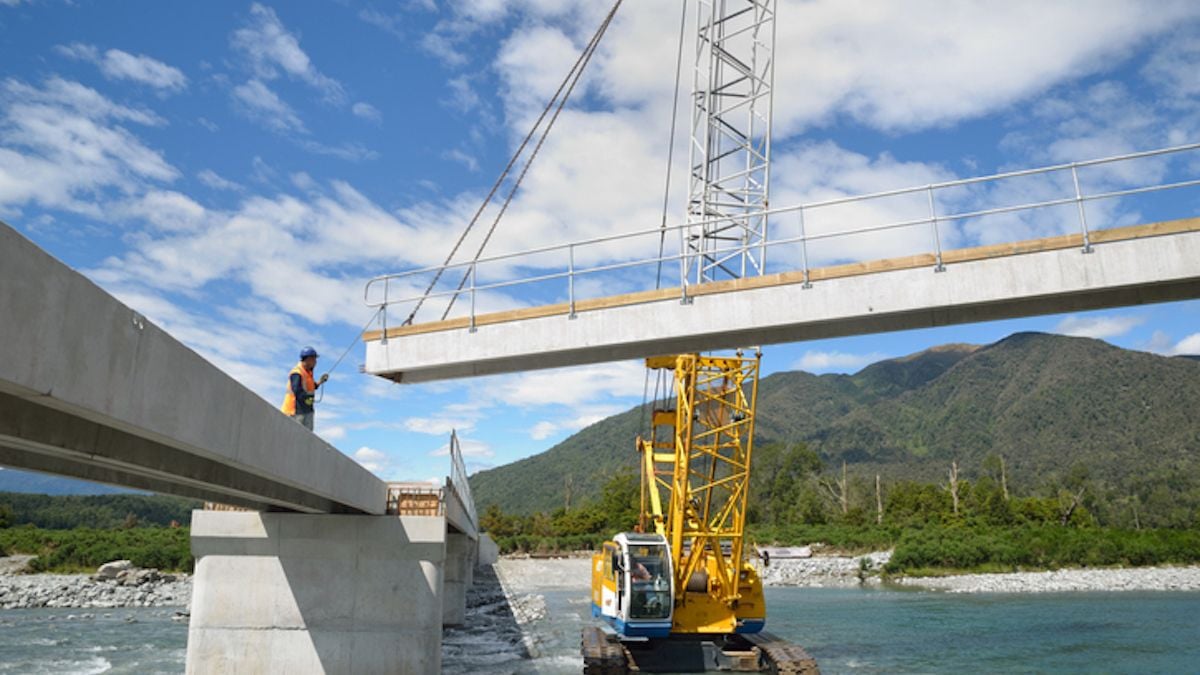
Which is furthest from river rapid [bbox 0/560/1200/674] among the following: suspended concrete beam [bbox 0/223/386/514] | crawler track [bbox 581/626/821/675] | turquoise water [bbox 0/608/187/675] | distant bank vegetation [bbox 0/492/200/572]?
distant bank vegetation [bbox 0/492/200/572]

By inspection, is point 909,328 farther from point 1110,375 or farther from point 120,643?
point 1110,375

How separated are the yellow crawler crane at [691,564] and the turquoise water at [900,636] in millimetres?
2136

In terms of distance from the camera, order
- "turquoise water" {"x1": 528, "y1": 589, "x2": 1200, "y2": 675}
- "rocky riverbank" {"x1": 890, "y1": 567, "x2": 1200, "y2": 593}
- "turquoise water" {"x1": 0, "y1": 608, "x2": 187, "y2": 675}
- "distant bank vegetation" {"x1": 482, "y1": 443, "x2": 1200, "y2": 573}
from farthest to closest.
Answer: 1. "distant bank vegetation" {"x1": 482, "y1": 443, "x2": 1200, "y2": 573}
2. "rocky riverbank" {"x1": 890, "y1": 567, "x2": 1200, "y2": 593}
3. "turquoise water" {"x1": 528, "y1": 589, "x2": 1200, "y2": 675}
4. "turquoise water" {"x1": 0, "y1": 608, "x2": 187, "y2": 675}

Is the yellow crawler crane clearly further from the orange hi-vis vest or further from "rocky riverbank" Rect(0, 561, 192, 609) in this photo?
"rocky riverbank" Rect(0, 561, 192, 609)

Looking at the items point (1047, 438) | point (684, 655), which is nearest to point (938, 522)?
point (684, 655)

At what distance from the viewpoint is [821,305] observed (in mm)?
12586

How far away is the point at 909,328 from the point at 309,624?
408 inches

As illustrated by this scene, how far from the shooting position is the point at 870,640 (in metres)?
27.1

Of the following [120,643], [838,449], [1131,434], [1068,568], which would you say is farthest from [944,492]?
[838,449]

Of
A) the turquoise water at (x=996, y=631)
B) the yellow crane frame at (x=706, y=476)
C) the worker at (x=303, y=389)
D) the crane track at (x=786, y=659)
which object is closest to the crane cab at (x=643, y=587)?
the yellow crane frame at (x=706, y=476)

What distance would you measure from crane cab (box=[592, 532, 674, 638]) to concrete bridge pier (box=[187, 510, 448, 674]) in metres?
6.41

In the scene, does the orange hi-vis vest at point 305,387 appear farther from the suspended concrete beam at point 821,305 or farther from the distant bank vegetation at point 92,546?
the distant bank vegetation at point 92,546

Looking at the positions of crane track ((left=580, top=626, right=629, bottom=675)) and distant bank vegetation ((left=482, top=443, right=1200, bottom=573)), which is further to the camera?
distant bank vegetation ((left=482, top=443, right=1200, bottom=573))

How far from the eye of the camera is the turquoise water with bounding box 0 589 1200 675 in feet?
71.7
